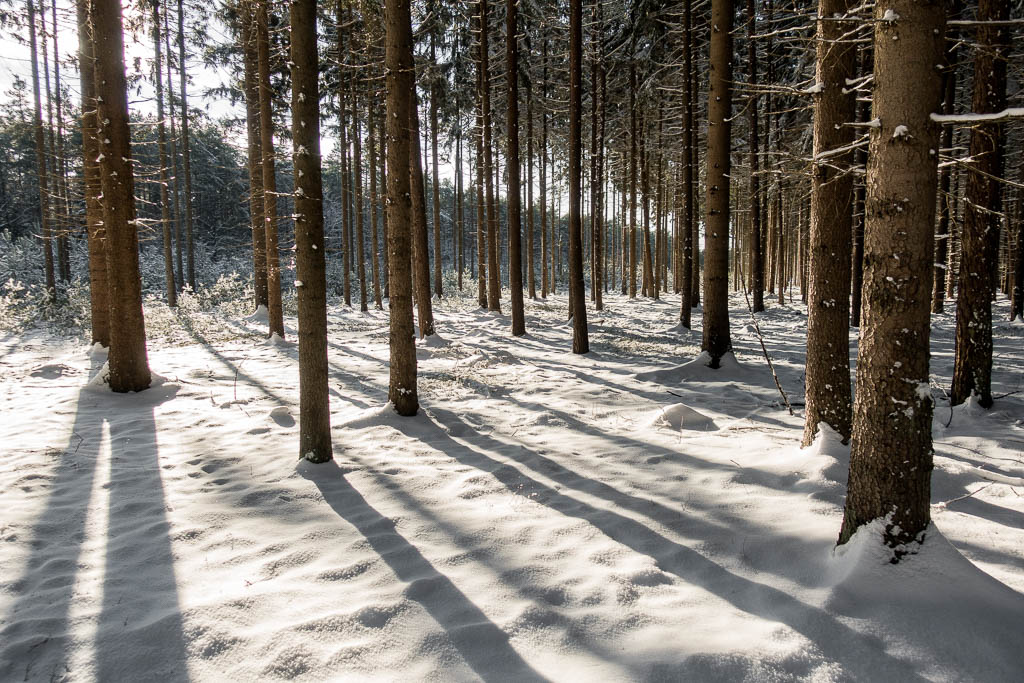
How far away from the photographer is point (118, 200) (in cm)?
731

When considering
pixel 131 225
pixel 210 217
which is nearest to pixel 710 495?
pixel 131 225

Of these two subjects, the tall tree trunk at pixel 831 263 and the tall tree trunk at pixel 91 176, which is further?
the tall tree trunk at pixel 91 176

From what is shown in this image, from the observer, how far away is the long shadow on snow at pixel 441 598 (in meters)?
2.45

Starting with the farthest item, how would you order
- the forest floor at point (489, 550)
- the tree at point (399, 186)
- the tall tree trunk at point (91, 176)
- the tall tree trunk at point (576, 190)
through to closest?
the tall tree trunk at point (576, 190)
the tall tree trunk at point (91, 176)
the tree at point (399, 186)
the forest floor at point (489, 550)

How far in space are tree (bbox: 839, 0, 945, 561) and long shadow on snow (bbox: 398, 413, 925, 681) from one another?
23.3 inches

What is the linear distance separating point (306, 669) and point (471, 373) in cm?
720

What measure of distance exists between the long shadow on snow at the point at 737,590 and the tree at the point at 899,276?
59 centimetres

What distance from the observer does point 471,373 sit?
956 cm

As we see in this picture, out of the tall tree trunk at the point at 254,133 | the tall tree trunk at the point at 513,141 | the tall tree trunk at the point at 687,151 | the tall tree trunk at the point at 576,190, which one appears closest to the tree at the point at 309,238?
the tall tree trunk at the point at 576,190

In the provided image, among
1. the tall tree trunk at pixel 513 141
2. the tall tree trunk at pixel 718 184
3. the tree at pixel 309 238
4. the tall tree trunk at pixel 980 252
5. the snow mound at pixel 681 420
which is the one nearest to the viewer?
the tree at pixel 309 238

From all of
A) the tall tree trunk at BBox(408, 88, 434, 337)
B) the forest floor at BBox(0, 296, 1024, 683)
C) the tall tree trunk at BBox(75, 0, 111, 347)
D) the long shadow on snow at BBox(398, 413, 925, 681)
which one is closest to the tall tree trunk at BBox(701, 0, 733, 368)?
the forest floor at BBox(0, 296, 1024, 683)

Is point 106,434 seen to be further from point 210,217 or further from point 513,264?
point 210,217

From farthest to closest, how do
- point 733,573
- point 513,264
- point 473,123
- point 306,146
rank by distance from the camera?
point 473,123 < point 513,264 < point 306,146 < point 733,573

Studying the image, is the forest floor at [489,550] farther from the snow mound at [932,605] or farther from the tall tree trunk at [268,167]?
the tall tree trunk at [268,167]
